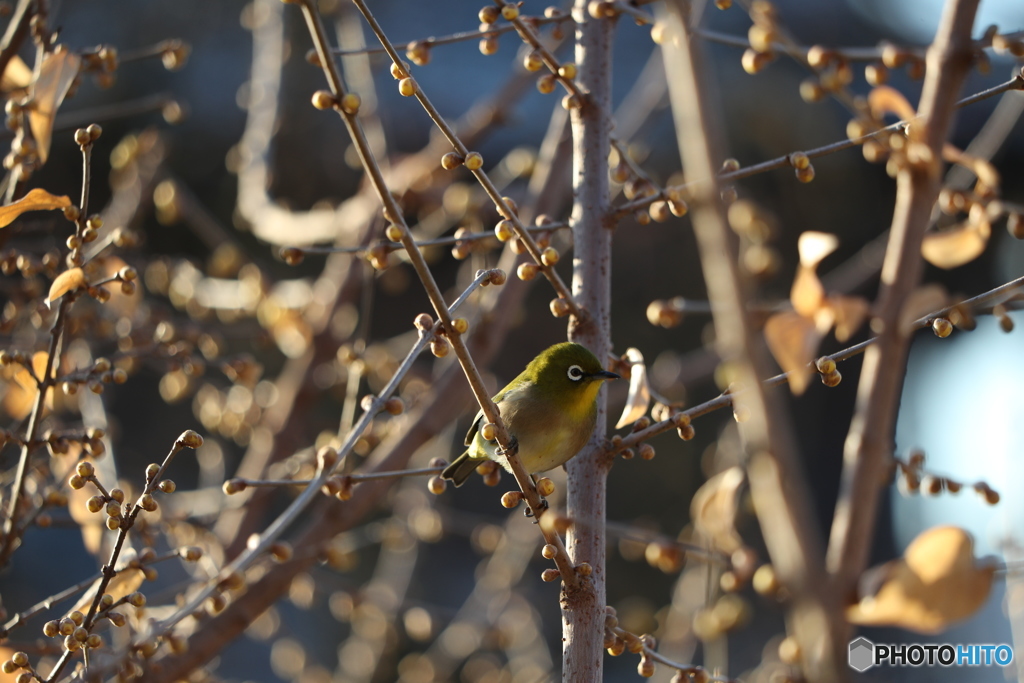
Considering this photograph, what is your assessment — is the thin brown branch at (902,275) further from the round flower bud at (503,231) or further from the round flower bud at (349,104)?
the round flower bud at (349,104)

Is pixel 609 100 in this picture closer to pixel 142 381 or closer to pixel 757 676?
pixel 757 676

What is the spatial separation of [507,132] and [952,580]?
681cm

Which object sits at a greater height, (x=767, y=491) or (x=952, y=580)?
(x=952, y=580)

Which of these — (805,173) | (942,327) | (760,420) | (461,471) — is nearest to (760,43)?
(805,173)

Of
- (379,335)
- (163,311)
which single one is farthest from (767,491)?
(379,335)

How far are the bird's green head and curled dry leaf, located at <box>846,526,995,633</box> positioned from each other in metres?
0.78

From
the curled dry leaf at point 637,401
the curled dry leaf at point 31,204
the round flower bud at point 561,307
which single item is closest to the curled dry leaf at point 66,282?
the curled dry leaf at point 31,204

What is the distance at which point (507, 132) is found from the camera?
7.72m

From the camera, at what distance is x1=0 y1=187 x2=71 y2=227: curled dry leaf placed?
4.77ft

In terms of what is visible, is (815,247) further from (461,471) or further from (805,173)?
(461,471)

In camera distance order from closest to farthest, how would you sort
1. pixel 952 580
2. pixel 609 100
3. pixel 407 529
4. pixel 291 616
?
pixel 952 580, pixel 609 100, pixel 407 529, pixel 291 616

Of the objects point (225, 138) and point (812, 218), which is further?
point (225, 138)

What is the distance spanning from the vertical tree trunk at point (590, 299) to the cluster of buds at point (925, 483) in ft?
2.04

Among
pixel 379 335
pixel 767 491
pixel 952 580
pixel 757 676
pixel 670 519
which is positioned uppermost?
pixel 379 335
